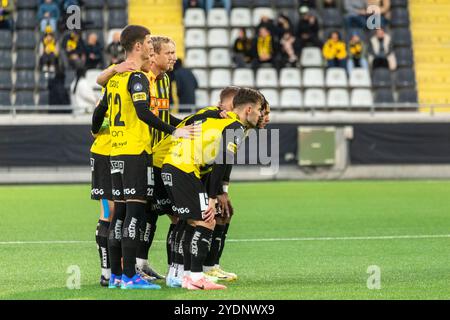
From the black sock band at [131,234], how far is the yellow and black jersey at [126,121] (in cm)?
45

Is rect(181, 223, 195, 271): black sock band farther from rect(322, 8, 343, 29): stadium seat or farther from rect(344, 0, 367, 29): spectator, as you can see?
rect(322, 8, 343, 29): stadium seat

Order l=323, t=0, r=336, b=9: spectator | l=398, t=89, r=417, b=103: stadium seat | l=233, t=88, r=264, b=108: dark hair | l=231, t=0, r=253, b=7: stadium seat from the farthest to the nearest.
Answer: l=323, t=0, r=336, b=9: spectator < l=231, t=0, r=253, b=7: stadium seat < l=398, t=89, r=417, b=103: stadium seat < l=233, t=88, r=264, b=108: dark hair

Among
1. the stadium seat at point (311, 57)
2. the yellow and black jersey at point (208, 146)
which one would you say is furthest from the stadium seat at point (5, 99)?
the yellow and black jersey at point (208, 146)

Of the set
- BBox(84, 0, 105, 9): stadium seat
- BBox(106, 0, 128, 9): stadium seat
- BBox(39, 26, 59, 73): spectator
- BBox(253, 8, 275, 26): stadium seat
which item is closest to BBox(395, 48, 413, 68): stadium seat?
BBox(253, 8, 275, 26): stadium seat

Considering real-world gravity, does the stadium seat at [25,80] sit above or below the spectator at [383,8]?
below

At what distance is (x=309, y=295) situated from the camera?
27.2 feet

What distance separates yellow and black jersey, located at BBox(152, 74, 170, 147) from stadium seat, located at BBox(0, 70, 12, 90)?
17.4m

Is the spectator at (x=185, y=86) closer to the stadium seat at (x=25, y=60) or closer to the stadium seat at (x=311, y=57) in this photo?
the stadium seat at (x=311, y=57)

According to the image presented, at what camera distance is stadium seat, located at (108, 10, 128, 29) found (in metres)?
28.2

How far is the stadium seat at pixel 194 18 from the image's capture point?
28.3 m

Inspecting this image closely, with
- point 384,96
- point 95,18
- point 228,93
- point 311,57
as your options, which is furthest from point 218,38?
point 228,93

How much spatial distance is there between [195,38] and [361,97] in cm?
464

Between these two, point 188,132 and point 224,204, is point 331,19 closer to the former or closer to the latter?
point 224,204
